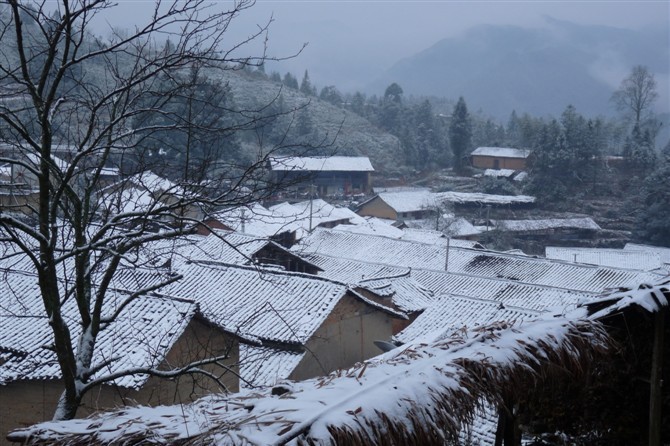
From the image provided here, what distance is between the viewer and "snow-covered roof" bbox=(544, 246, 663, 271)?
26.9m

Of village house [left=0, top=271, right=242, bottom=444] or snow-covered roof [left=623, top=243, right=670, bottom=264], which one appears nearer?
village house [left=0, top=271, right=242, bottom=444]

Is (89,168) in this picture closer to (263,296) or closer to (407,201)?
(263,296)

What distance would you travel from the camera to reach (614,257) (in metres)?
27.9

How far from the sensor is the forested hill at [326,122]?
180 feet

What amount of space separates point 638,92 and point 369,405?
2190 inches

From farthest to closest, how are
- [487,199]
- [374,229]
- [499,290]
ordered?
[487,199] → [374,229] → [499,290]

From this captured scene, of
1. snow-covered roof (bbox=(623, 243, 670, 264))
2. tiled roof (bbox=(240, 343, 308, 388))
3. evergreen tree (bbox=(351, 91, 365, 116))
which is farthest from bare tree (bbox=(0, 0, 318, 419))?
evergreen tree (bbox=(351, 91, 365, 116))

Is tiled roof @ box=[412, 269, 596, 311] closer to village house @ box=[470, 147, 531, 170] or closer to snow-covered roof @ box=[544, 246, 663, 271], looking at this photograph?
snow-covered roof @ box=[544, 246, 663, 271]

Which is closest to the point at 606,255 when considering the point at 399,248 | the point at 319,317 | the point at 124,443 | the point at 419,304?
the point at 399,248

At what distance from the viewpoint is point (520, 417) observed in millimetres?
3439

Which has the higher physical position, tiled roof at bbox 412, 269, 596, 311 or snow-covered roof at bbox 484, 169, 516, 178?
snow-covered roof at bbox 484, 169, 516, 178

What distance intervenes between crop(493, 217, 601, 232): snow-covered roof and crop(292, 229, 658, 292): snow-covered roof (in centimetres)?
851

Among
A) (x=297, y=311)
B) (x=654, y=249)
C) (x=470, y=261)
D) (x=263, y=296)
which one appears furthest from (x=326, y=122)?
(x=297, y=311)

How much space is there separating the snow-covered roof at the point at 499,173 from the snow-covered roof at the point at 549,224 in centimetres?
984
